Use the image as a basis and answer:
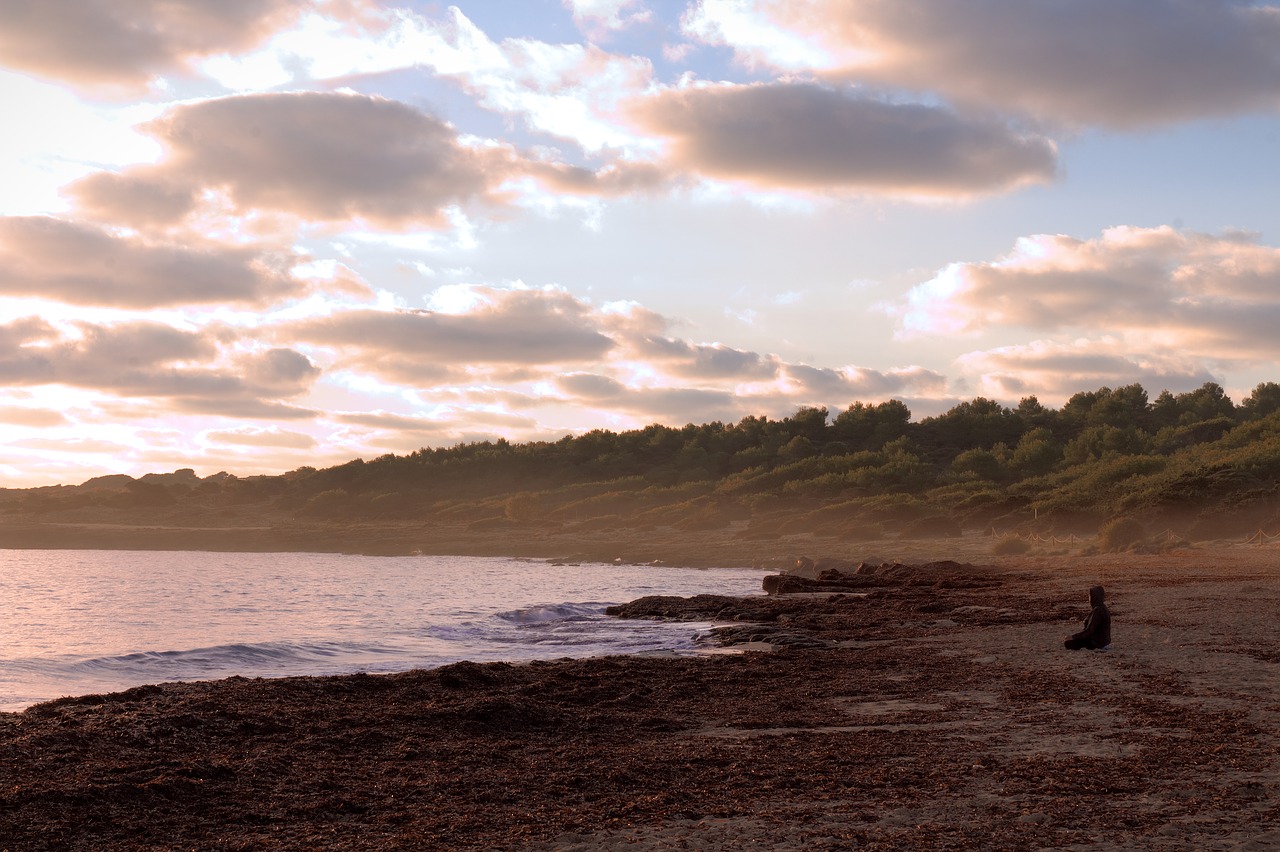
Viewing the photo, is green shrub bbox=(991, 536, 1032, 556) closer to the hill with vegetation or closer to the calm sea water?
the hill with vegetation

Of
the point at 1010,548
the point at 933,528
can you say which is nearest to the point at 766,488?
the point at 933,528

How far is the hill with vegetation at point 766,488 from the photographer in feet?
169

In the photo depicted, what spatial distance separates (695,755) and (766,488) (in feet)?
224

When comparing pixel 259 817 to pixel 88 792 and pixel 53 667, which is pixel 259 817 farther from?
pixel 53 667

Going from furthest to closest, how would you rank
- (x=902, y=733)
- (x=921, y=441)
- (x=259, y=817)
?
1. (x=921, y=441)
2. (x=902, y=733)
3. (x=259, y=817)

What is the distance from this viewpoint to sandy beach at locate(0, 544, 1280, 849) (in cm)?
658

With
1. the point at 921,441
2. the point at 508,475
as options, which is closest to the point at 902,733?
the point at 921,441

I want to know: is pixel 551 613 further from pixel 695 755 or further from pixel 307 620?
pixel 695 755

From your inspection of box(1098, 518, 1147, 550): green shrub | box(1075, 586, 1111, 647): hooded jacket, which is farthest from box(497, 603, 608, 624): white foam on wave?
box(1098, 518, 1147, 550): green shrub

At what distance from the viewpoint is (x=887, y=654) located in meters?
16.5

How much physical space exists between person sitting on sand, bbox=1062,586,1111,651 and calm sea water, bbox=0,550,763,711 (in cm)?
651

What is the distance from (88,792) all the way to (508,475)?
9044 cm

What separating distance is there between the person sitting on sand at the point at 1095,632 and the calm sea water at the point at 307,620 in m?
6.51

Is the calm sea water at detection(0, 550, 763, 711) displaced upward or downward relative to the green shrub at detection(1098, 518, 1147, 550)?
downward
